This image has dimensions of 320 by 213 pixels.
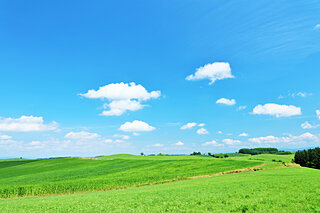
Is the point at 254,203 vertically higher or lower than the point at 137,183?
higher

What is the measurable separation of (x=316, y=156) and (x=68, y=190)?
107617 mm

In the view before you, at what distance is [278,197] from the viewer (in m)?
15.8

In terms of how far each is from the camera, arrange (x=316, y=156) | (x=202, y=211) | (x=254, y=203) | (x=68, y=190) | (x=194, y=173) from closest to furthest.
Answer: (x=202, y=211) < (x=254, y=203) < (x=68, y=190) < (x=194, y=173) < (x=316, y=156)

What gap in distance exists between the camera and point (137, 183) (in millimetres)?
40656

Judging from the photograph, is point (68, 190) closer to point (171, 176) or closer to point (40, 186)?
point (40, 186)

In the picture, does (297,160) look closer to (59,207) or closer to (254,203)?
(254,203)

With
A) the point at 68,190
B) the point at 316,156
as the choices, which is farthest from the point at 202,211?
the point at 316,156

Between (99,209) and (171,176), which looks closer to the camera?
(99,209)

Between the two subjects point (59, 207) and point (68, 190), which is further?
point (68, 190)

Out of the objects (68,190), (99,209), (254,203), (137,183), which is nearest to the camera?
(254,203)

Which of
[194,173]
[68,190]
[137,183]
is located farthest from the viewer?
[194,173]

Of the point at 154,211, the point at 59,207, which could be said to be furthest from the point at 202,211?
the point at 59,207

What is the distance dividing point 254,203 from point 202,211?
4.36 meters

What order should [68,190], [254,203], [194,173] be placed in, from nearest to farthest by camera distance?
1. [254,203]
2. [68,190]
3. [194,173]
